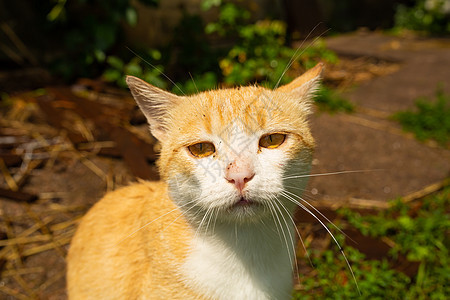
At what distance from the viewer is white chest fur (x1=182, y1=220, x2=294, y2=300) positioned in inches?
60.2

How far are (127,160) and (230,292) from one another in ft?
6.11

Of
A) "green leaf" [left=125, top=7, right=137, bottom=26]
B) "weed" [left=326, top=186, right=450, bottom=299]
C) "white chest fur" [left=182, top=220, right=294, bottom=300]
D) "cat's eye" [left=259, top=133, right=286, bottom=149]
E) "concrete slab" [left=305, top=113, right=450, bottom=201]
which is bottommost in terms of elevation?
"weed" [left=326, top=186, right=450, bottom=299]

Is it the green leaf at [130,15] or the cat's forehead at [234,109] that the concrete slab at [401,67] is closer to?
the green leaf at [130,15]

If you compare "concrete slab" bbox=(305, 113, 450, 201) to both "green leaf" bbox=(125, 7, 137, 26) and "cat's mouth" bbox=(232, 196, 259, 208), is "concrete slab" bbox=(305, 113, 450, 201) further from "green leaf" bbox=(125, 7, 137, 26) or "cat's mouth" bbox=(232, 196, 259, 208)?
"green leaf" bbox=(125, 7, 137, 26)

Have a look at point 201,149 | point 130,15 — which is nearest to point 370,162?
point 201,149

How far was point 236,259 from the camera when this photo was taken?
1539 millimetres

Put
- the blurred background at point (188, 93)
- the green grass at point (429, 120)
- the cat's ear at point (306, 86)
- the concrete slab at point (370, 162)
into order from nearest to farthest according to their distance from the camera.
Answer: the cat's ear at point (306, 86)
the blurred background at point (188, 93)
the concrete slab at point (370, 162)
the green grass at point (429, 120)

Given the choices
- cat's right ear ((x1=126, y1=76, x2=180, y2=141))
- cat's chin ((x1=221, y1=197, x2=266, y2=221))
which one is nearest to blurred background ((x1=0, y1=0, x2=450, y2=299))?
cat's right ear ((x1=126, y1=76, x2=180, y2=141))

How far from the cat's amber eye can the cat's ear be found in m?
0.49

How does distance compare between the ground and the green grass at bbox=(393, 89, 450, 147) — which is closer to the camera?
the ground

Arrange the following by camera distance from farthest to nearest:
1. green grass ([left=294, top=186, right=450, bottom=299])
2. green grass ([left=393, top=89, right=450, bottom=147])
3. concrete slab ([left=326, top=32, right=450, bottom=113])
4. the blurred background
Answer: concrete slab ([left=326, top=32, right=450, bottom=113])
green grass ([left=393, top=89, right=450, bottom=147])
the blurred background
green grass ([left=294, top=186, right=450, bottom=299])

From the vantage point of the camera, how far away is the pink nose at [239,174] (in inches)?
50.9

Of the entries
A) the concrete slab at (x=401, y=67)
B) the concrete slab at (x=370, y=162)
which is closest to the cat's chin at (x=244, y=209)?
the concrete slab at (x=370, y=162)

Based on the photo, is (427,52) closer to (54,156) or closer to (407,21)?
(407,21)
